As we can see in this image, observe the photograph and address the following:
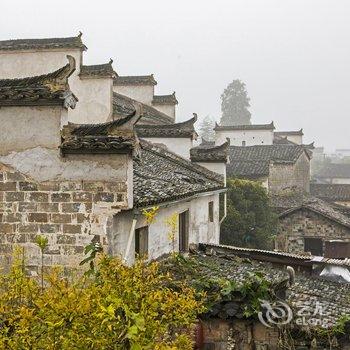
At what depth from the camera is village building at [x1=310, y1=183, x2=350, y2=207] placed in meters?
40.1

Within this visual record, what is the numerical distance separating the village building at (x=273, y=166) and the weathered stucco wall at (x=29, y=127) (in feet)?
92.1

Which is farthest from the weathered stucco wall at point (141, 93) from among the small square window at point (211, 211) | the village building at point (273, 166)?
the village building at point (273, 166)

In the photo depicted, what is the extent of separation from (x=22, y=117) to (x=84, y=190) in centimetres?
165

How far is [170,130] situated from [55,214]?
10.2 metres

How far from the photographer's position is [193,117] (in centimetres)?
1866

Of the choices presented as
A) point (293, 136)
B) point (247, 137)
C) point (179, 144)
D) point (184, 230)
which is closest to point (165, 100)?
point (179, 144)

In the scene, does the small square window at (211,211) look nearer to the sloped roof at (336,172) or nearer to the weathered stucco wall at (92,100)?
the weathered stucco wall at (92,100)

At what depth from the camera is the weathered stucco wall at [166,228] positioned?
27.8 ft

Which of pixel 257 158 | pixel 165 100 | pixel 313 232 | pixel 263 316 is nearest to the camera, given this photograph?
pixel 263 316

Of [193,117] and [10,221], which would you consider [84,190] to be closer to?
[10,221]

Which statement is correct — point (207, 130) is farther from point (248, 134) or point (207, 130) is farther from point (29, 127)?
point (29, 127)

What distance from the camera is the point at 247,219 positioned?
25500 mm

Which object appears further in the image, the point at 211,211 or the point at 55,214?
the point at 211,211

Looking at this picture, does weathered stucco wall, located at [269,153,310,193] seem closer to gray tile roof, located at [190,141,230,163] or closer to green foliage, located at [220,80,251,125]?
gray tile roof, located at [190,141,230,163]
